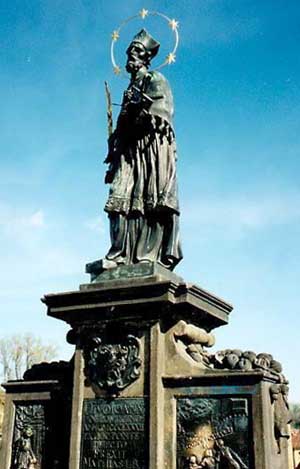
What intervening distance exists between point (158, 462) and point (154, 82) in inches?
201

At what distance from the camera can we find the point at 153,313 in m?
7.95

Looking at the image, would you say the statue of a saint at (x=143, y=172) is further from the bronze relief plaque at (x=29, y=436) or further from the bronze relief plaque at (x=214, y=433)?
the bronze relief plaque at (x=29, y=436)

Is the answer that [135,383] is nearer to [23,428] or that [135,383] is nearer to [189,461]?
[189,461]

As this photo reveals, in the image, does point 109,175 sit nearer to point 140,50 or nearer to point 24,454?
point 140,50

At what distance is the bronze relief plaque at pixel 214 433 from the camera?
7.12 m

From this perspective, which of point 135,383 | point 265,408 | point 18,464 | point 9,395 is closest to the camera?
point 265,408

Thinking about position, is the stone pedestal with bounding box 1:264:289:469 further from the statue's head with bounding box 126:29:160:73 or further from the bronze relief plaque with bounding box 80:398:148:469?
the statue's head with bounding box 126:29:160:73

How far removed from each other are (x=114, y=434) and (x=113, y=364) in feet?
2.65

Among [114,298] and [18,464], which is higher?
[114,298]

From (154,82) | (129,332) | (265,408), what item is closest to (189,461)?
(265,408)

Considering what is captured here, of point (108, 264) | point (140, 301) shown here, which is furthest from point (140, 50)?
point (140, 301)

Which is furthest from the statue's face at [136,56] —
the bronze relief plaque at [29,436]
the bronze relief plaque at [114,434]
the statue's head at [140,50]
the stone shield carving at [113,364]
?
the bronze relief plaque at [29,436]

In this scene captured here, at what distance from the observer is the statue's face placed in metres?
9.66

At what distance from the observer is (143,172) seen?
9227 mm
